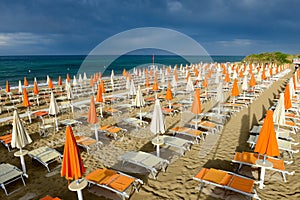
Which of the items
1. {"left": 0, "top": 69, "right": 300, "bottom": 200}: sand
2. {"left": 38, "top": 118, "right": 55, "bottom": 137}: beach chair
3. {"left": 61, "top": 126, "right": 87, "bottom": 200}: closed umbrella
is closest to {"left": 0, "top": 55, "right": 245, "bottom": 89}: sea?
{"left": 0, "top": 69, "right": 300, "bottom": 200}: sand

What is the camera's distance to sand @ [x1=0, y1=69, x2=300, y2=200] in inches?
164

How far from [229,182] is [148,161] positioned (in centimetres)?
190

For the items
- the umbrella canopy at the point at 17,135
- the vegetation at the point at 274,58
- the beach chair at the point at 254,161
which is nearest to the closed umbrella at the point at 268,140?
the beach chair at the point at 254,161

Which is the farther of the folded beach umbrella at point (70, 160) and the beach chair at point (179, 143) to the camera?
the beach chair at point (179, 143)

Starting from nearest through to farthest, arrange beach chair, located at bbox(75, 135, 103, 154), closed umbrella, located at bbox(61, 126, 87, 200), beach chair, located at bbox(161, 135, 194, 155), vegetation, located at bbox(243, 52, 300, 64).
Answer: closed umbrella, located at bbox(61, 126, 87, 200) → beach chair, located at bbox(161, 135, 194, 155) → beach chair, located at bbox(75, 135, 103, 154) → vegetation, located at bbox(243, 52, 300, 64)

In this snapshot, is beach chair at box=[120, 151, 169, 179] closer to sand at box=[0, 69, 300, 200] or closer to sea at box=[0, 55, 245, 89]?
sand at box=[0, 69, 300, 200]

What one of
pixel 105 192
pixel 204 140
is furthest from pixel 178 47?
pixel 105 192

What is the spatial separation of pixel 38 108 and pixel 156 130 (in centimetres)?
922

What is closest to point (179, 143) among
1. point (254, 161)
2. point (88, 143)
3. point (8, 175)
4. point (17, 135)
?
point (254, 161)

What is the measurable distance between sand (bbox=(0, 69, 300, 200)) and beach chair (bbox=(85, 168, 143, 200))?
19cm

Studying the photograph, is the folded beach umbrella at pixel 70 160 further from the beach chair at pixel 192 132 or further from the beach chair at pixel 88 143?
the beach chair at pixel 192 132

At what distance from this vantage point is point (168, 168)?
5.14 meters

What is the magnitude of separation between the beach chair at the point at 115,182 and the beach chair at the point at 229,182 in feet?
4.64

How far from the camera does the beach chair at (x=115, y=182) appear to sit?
3.95 meters
